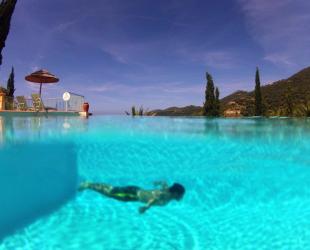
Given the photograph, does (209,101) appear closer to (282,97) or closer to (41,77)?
(282,97)

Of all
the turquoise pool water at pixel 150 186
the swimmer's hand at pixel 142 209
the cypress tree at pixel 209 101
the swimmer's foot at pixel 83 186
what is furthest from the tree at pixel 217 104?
the swimmer's hand at pixel 142 209

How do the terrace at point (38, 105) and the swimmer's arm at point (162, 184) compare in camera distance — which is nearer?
the swimmer's arm at point (162, 184)

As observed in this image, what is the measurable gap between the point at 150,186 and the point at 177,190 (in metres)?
0.77

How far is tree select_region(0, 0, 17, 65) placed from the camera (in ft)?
61.2

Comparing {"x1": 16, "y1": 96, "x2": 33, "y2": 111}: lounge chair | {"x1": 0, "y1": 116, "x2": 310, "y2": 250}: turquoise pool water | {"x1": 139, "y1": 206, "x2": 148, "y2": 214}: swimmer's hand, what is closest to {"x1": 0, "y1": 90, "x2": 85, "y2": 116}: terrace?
{"x1": 16, "y1": 96, "x2": 33, "y2": 111}: lounge chair

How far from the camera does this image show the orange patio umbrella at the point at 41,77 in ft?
77.0

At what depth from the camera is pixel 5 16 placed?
18750mm

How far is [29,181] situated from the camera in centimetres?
729

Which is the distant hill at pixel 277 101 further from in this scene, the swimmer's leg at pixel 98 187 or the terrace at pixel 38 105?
the swimmer's leg at pixel 98 187

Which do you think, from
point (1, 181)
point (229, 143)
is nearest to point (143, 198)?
point (1, 181)

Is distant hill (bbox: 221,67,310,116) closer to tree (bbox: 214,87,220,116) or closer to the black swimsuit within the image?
tree (bbox: 214,87,220,116)

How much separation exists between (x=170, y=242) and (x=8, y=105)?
1938 centimetres

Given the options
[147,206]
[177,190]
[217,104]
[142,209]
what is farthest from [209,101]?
[142,209]

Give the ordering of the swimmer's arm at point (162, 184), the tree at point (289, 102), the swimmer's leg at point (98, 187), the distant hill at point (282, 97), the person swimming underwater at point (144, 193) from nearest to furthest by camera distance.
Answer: the person swimming underwater at point (144, 193) < the swimmer's leg at point (98, 187) < the swimmer's arm at point (162, 184) < the tree at point (289, 102) < the distant hill at point (282, 97)
